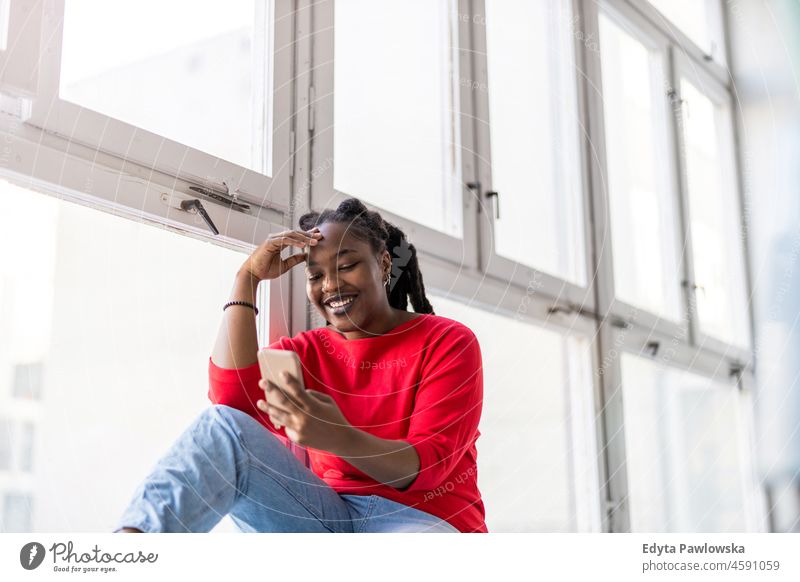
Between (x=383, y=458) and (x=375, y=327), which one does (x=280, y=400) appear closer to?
(x=383, y=458)

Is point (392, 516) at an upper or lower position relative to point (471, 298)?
lower

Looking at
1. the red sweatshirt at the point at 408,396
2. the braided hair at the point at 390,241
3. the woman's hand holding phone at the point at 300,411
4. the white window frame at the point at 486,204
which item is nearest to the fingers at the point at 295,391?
the woman's hand holding phone at the point at 300,411

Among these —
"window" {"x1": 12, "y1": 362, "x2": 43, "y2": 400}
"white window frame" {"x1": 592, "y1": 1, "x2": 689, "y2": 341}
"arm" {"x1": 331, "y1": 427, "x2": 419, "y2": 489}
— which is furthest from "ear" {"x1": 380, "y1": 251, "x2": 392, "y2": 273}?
"white window frame" {"x1": 592, "y1": 1, "x2": 689, "y2": 341}

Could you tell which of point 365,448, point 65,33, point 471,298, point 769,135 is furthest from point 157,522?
point 769,135

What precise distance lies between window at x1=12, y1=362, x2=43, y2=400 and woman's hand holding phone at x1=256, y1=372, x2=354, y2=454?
0.24 meters

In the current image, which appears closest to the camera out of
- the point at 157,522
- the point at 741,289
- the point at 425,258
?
the point at 157,522

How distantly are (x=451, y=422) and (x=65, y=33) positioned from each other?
22.0 inches

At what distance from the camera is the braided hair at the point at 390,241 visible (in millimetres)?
1067

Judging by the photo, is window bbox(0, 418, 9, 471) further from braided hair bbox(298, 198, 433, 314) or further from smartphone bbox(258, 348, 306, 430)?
braided hair bbox(298, 198, 433, 314)

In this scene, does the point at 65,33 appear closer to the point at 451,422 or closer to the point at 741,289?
the point at 451,422

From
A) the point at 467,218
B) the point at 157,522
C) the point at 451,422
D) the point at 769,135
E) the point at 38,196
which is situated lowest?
the point at 157,522

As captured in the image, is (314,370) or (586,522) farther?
(586,522)

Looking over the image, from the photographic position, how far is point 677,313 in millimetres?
1752

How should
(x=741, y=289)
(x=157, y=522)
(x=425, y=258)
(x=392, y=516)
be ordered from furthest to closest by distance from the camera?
(x=741, y=289), (x=425, y=258), (x=392, y=516), (x=157, y=522)
